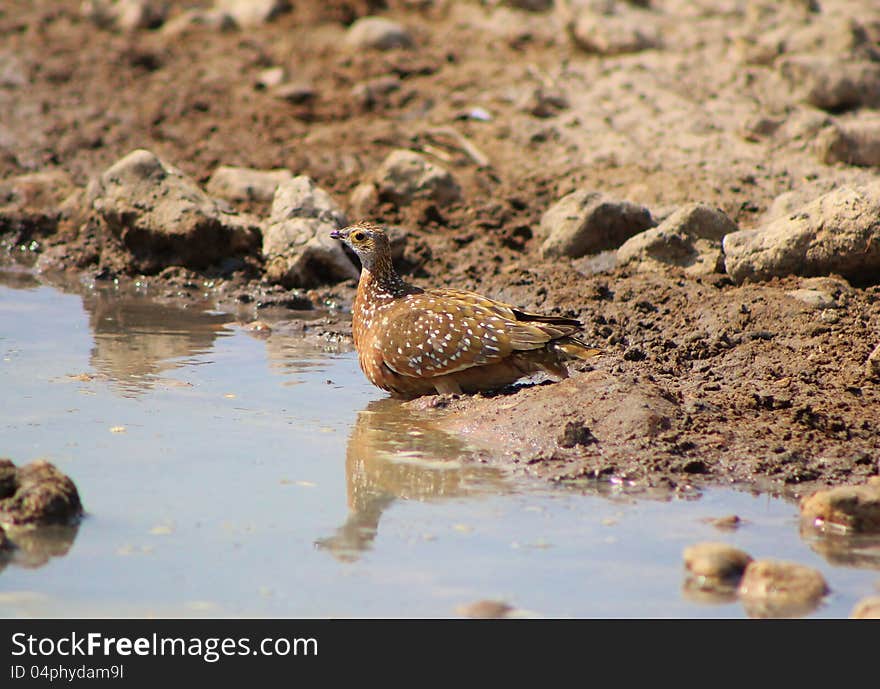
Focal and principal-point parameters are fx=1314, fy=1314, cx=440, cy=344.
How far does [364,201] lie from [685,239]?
11.5ft

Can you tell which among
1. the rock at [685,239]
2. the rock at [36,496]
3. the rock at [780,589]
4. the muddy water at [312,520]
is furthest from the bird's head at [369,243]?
the rock at [780,589]

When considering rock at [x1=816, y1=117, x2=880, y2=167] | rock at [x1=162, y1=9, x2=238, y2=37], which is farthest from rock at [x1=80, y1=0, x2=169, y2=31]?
rock at [x1=816, y1=117, x2=880, y2=167]

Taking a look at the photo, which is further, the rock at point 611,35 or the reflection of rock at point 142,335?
the rock at point 611,35

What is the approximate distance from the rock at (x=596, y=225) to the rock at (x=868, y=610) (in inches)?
255

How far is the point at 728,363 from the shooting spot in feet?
28.4

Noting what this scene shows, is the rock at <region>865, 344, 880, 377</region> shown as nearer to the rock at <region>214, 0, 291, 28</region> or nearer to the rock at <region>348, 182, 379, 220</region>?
the rock at <region>348, 182, 379, 220</region>

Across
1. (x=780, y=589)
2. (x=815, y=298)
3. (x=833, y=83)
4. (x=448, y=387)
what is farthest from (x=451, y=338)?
(x=833, y=83)

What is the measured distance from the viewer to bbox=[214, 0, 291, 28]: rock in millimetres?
18594

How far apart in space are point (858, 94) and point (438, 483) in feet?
31.1

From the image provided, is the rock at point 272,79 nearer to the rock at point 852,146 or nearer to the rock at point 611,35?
the rock at point 611,35

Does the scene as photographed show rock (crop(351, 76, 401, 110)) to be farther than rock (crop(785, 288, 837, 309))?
Yes

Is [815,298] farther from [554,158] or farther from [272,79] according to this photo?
[272,79]

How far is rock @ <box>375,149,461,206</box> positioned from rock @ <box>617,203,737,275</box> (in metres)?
2.76

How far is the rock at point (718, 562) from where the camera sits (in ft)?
17.6
